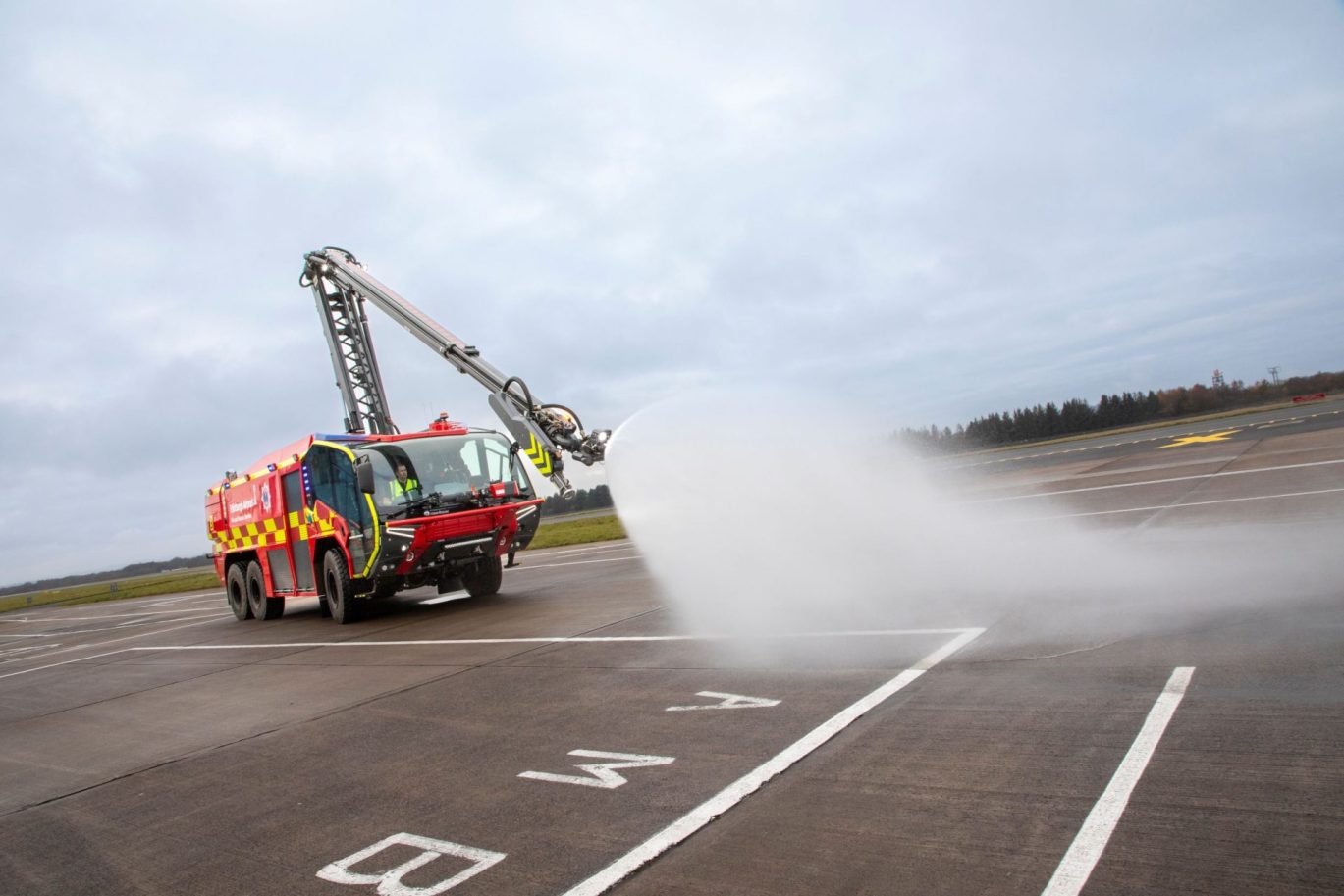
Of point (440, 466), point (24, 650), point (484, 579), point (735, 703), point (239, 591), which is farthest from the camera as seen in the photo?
point (24, 650)

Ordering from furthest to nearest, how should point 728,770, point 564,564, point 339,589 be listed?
1. point 564,564
2. point 339,589
3. point 728,770

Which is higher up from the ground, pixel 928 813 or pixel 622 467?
pixel 622 467

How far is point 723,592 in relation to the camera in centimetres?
1060

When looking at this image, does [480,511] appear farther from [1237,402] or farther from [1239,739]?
[1237,402]

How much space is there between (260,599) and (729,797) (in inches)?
624

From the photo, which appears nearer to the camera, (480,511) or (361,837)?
(361,837)

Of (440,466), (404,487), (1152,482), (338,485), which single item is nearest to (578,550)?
(440,466)

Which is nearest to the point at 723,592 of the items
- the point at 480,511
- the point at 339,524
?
the point at 480,511

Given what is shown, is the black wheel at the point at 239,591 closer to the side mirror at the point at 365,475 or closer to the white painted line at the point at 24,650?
the white painted line at the point at 24,650

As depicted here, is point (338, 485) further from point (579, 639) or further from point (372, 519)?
point (579, 639)

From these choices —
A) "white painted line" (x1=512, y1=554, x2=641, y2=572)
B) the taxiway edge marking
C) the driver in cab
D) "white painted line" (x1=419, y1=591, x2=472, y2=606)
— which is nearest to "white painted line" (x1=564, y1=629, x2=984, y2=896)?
the taxiway edge marking

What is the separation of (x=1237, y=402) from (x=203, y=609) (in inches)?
2406

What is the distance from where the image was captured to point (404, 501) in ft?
41.3

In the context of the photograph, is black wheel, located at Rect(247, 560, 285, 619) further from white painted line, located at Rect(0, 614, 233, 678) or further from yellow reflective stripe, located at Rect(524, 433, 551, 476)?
yellow reflective stripe, located at Rect(524, 433, 551, 476)
